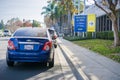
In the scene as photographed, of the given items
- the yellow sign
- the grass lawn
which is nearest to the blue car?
the grass lawn

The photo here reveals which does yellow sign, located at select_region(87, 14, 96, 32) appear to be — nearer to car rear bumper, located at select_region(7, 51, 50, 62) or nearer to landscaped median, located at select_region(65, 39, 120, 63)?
landscaped median, located at select_region(65, 39, 120, 63)

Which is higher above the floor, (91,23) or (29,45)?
(91,23)

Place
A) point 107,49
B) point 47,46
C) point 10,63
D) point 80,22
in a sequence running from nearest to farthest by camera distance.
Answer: point 47,46, point 10,63, point 107,49, point 80,22

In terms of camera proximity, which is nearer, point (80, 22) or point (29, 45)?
point (29, 45)

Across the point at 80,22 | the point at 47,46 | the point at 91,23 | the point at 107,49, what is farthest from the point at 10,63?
the point at 80,22

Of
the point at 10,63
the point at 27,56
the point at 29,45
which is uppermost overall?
the point at 29,45

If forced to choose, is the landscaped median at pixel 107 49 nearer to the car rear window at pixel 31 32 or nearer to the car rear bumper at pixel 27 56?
the car rear window at pixel 31 32

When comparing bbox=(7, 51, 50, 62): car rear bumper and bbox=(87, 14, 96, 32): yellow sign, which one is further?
bbox=(87, 14, 96, 32): yellow sign

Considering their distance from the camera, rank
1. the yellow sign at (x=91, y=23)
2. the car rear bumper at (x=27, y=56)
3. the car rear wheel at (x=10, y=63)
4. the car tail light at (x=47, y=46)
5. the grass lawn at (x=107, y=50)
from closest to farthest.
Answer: the car rear bumper at (x=27, y=56), the car tail light at (x=47, y=46), the car rear wheel at (x=10, y=63), the grass lawn at (x=107, y=50), the yellow sign at (x=91, y=23)

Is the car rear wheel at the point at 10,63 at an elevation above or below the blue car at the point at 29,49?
below

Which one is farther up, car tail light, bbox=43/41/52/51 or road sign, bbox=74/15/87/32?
road sign, bbox=74/15/87/32

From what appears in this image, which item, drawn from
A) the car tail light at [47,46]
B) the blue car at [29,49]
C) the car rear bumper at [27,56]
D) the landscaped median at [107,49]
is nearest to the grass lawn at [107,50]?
the landscaped median at [107,49]

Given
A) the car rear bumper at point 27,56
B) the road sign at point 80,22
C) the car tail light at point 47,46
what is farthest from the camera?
the road sign at point 80,22

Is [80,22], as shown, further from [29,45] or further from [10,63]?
[29,45]
